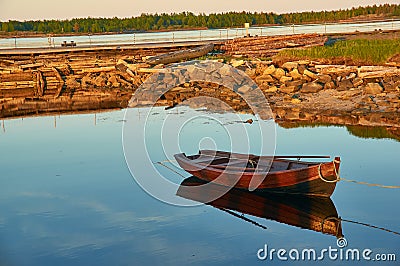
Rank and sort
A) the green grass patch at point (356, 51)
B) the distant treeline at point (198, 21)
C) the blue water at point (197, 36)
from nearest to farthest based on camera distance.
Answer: the green grass patch at point (356, 51) → the blue water at point (197, 36) → the distant treeline at point (198, 21)

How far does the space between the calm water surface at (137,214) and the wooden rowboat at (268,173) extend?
86 cm

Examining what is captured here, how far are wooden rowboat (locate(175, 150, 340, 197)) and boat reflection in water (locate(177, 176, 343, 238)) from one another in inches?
8.4

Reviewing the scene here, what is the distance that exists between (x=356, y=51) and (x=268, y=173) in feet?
75.8

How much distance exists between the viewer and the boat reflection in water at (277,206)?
49.7ft

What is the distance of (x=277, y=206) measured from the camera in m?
16.3

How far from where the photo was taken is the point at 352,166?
64.2 ft

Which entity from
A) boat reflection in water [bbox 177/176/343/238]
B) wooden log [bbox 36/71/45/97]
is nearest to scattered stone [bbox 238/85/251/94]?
wooden log [bbox 36/71/45/97]

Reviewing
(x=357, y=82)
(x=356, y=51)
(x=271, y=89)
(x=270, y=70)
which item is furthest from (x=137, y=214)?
(x=356, y=51)

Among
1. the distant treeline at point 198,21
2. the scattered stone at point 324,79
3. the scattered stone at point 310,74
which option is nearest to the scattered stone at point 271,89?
the scattered stone at point 310,74

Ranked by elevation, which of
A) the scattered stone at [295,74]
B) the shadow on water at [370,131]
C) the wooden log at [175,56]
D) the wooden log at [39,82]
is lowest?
the shadow on water at [370,131]

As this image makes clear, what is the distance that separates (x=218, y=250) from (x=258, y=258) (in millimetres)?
918

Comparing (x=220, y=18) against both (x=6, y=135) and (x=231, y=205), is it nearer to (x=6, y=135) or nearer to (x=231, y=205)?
(x=6, y=135)

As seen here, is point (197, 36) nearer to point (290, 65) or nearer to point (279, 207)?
point (290, 65)

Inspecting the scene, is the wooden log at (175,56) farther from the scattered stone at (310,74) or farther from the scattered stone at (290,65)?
the scattered stone at (310,74)
